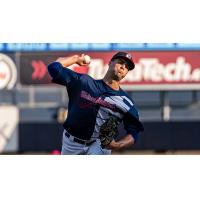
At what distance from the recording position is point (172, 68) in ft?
62.2

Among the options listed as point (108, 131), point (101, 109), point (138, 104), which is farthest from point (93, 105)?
point (138, 104)

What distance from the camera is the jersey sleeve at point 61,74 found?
729 cm

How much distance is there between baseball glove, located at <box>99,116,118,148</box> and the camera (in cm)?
739

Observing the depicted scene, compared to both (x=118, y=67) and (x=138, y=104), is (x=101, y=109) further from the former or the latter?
(x=138, y=104)

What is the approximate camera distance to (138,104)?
19.8m

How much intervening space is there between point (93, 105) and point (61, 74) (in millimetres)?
552

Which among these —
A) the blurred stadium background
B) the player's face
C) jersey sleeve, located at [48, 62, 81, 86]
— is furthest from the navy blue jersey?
the blurred stadium background

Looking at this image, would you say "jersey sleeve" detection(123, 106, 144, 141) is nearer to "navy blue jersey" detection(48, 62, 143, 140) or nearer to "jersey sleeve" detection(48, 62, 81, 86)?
"navy blue jersey" detection(48, 62, 143, 140)

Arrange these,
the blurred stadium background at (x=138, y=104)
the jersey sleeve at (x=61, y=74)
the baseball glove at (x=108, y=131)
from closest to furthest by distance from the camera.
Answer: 1. the jersey sleeve at (x=61, y=74)
2. the baseball glove at (x=108, y=131)
3. the blurred stadium background at (x=138, y=104)

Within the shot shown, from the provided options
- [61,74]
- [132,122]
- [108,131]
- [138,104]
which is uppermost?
[61,74]

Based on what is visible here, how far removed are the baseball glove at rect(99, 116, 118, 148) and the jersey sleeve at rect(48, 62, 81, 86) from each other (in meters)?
0.68

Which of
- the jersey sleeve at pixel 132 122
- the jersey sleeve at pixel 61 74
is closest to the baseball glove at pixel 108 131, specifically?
the jersey sleeve at pixel 132 122

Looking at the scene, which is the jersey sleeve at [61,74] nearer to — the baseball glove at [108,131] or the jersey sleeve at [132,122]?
the baseball glove at [108,131]
